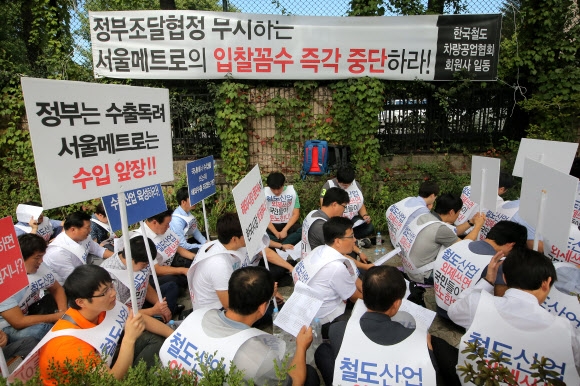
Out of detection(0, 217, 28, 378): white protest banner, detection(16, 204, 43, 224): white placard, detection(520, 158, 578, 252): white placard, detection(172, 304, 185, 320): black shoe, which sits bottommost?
detection(172, 304, 185, 320): black shoe

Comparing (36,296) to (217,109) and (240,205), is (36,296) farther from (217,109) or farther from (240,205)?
(217,109)

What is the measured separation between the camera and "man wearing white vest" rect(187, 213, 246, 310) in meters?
3.23

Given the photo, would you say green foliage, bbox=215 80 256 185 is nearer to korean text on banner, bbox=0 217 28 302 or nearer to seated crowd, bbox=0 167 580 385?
seated crowd, bbox=0 167 580 385

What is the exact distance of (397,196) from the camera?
7.28m

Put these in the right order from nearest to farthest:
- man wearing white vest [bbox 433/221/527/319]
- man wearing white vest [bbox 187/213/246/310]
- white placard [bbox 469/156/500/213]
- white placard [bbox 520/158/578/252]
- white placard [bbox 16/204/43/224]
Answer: white placard [bbox 520/158/578/252], man wearing white vest [bbox 187/213/246/310], man wearing white vest [bbox 433/221/527/319], white placard [bbox 469/156/500/213], white placard [bbox 16/204/43/224]

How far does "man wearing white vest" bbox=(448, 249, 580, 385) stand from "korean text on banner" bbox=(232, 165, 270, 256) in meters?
1.74

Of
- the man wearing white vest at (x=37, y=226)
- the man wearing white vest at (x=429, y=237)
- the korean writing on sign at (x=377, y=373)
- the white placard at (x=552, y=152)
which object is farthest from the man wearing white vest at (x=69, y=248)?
the white placard at (x=552, y=152)

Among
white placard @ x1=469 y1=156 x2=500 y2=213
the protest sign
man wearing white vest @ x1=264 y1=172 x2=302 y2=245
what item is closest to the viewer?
white placard @ x1=469 y1=156 x2=500 y2=213

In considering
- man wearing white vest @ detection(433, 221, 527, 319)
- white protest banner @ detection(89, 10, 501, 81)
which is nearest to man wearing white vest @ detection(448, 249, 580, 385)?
man wearing white vest @ detection(433, 221, 527, 319)

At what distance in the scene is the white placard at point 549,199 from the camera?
2.70 m

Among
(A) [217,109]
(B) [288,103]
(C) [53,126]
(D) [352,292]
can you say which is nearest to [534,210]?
(D) [352,292]

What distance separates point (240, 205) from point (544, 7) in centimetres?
722

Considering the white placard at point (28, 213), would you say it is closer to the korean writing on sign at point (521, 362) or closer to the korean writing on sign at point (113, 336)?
the korean writing on sign at point (113, 336)

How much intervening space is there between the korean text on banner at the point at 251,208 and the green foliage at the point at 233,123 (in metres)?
3.88
